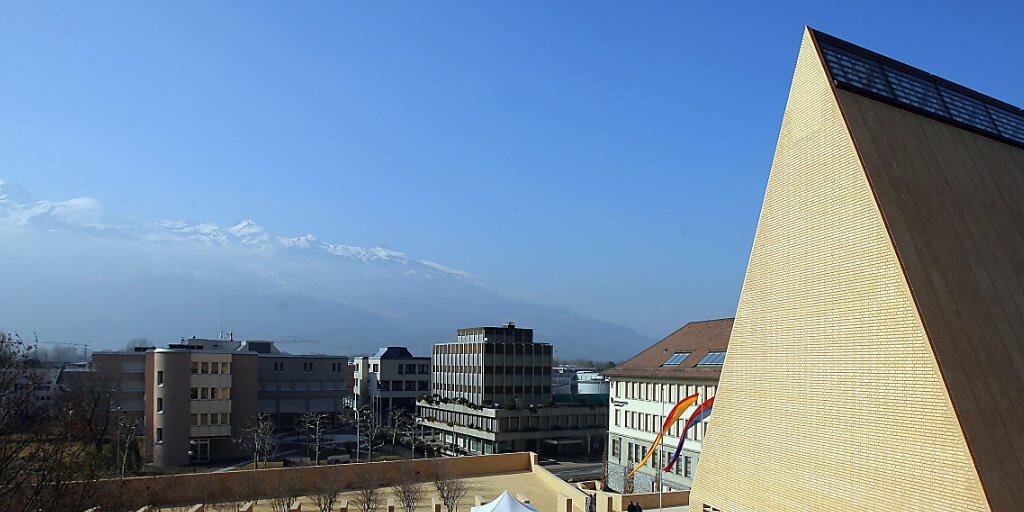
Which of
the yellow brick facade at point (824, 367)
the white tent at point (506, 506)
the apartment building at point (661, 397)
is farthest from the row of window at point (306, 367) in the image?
the yellow brick facade at point (824, 367)

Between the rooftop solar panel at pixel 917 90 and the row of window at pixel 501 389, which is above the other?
the rooftop solar panel at pixel 917 90

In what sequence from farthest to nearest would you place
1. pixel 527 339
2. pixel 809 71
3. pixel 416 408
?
pixel 416 408, pixel 527 339, pixel 809 71

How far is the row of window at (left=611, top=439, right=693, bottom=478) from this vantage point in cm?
4484

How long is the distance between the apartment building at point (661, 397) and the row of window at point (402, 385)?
50471 millimetres

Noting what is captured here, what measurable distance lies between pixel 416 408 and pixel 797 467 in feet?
260

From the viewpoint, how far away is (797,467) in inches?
790

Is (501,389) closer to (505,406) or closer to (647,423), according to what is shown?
(505,406)

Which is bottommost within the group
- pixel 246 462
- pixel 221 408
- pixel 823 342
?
pixel 246 462

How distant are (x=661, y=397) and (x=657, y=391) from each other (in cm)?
60

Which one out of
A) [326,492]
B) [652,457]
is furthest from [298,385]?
[326,492]

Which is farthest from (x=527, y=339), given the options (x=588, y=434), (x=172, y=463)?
(x=172, y=463)

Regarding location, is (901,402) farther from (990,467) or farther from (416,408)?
(416,408)

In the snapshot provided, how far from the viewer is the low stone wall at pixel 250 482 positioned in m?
33.2

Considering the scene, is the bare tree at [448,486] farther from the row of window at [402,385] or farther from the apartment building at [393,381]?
the row of window at [402,385]
